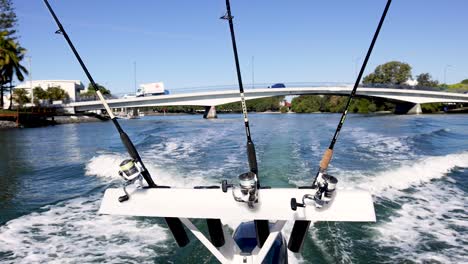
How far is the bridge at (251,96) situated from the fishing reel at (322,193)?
54579 millimetres

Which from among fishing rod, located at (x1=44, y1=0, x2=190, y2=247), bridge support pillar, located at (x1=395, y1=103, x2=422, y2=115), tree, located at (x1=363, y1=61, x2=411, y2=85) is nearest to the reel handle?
fishing rod, located at (x1=44, y1=0, x2=190, y2=247)

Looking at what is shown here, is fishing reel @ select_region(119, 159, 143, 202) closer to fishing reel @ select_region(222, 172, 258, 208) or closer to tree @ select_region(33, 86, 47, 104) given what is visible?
fishing reel @ select_region(222, 172, 258, 208)

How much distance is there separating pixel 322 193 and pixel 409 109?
71.2 metres

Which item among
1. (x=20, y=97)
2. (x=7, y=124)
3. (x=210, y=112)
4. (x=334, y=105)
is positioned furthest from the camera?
(x=334, y=105)

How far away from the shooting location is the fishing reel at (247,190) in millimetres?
2602

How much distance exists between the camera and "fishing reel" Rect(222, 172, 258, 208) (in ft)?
8.54

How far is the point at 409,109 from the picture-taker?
6662 cm

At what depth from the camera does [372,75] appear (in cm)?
9962

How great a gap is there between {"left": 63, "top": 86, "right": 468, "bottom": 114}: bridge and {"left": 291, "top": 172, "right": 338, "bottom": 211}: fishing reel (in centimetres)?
5458

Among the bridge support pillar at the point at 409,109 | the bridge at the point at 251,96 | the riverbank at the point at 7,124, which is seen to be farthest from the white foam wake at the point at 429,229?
the bridge support pillar at the point at 409,109

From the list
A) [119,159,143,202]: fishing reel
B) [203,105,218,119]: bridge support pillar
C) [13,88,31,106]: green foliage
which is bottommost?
[203,105,218,119]: bridge support pillar

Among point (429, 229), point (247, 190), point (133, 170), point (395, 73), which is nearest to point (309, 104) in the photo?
point (395, 73)

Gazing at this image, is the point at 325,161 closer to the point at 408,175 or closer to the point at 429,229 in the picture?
the point at 429,229

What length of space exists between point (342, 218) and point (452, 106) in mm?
97655
